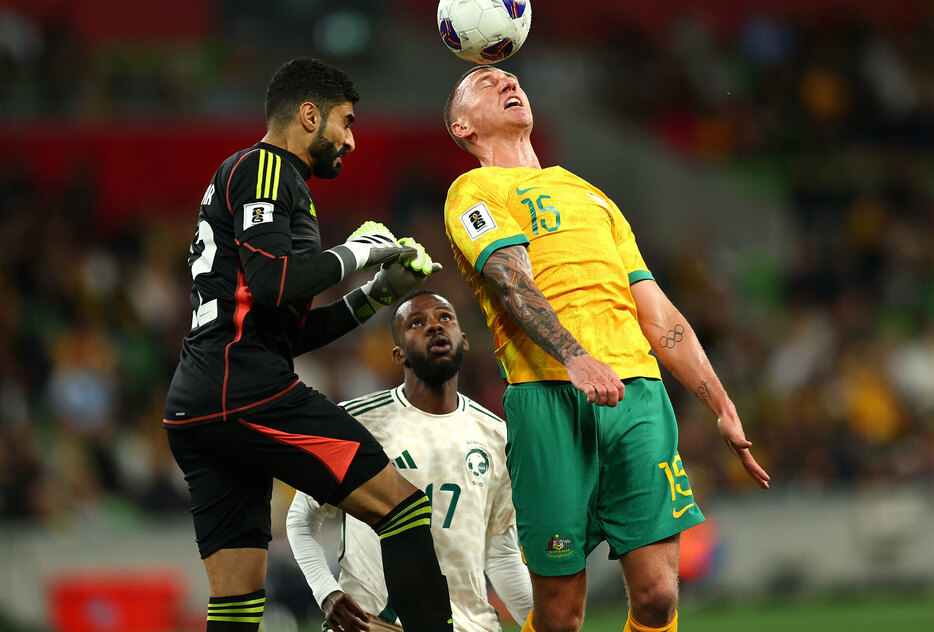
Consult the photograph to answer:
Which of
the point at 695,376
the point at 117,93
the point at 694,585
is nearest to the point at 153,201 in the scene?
the point at 117,93

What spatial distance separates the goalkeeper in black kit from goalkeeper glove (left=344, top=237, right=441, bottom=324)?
0.02m

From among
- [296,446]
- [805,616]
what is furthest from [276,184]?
[805,616]

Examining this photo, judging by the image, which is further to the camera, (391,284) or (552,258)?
(391,284)

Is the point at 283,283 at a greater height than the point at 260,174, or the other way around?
the point at 260,174

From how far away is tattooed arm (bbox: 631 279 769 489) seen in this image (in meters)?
4.59

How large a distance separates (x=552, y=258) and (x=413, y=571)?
1.27 metres

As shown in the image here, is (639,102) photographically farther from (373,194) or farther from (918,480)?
(918,480)

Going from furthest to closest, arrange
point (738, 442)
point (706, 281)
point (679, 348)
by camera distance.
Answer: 1. point (706, 281)
2. point (679, 348)
3. point (738, 442)

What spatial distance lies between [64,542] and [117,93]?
5771mm

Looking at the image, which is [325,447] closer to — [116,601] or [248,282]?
[248,282]

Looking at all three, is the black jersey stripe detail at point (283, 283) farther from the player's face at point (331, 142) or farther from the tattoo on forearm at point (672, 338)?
the tattoo on forearm at point (672, 338)

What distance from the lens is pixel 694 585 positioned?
33.8 ft

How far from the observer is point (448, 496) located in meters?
5.03

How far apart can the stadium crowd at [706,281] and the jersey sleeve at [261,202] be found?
6.38m
